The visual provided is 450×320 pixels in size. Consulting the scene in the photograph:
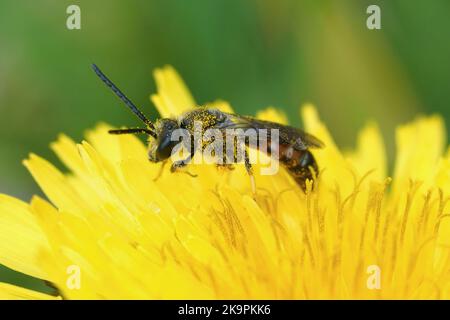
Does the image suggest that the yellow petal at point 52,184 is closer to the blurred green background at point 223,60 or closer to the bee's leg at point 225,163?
the bee's leg at point 225,163

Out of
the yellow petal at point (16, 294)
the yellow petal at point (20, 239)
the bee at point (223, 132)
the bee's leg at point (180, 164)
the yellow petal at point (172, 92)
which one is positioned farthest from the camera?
the yellow petal at point (172, 92)

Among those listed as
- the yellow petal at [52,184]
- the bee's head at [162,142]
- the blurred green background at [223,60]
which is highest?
the blurred green background at [223,60]

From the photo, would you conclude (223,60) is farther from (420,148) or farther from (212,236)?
(212,236)

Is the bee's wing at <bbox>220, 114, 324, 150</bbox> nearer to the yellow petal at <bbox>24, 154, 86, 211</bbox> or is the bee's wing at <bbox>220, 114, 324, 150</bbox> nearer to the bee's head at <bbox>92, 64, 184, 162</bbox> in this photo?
the bee's head at <bbox>92, 64, 184, 162</bbox>

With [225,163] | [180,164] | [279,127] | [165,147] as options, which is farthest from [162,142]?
[279,127]

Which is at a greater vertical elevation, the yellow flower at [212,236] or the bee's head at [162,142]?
the bee's head at [162,142]

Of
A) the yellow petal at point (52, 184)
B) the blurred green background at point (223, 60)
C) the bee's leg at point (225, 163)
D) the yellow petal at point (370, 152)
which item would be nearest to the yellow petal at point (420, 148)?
the yellow petal at point (370, 152)

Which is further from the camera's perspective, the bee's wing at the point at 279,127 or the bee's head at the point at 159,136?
the bee's wing at the point at 279,127
